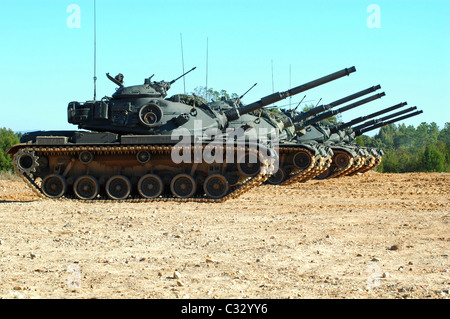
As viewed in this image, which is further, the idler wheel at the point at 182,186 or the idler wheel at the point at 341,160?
the idler wheel at the point at 341,160

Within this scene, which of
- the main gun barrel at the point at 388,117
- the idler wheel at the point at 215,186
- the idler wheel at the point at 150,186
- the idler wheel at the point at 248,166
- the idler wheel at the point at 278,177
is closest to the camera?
the idler wheel at the point at 248,166

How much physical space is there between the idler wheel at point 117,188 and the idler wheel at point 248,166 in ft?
10.0

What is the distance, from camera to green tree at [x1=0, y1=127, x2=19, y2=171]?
40.6m

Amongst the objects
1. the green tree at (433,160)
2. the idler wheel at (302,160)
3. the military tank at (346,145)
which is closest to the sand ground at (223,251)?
the idler wheel at (302,160)

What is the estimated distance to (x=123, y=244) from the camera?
32.5 ft

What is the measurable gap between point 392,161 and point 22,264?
140 feet

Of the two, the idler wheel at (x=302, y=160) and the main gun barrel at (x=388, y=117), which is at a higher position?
the main gun barrel at (x=388, y=117)

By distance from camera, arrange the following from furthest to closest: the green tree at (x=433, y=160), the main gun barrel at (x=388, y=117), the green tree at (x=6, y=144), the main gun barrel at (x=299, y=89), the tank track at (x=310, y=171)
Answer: the green tree at (x=433, y=160), the green tree at (x=6, y=144), the main gun barrel at (x=388, y=117), the tank track at (x=310, y=171), the main gun barrel at (x=299, y=89)

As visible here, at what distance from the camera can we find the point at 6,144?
142 ft

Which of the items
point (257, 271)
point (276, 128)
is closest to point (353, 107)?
point (276, 128)

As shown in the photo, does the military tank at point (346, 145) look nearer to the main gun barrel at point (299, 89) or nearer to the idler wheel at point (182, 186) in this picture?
the main gun barrel at point (299, 89)

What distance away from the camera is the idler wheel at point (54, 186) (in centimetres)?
1778

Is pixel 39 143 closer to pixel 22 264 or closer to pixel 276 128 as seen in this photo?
pixel 22 264
